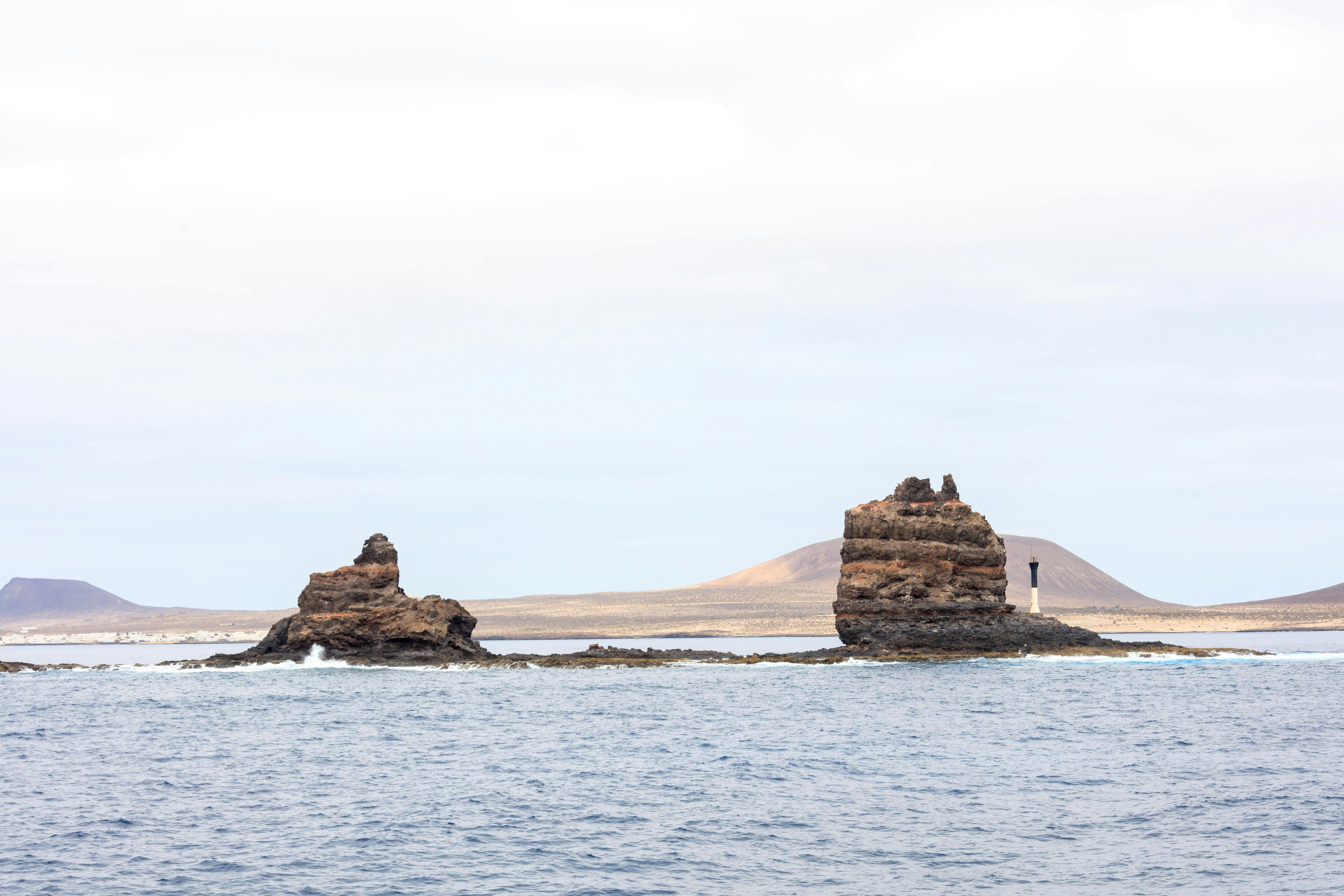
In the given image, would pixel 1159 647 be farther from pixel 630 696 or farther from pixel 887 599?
pixel 630 696

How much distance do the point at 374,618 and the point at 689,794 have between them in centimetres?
5754

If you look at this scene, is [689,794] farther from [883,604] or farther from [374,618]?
[374,618]

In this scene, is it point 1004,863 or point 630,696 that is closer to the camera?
point 1004,863

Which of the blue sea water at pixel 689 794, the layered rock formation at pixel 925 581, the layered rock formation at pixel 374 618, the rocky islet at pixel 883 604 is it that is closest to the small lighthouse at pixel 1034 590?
the rocky islet at pixel 883 604

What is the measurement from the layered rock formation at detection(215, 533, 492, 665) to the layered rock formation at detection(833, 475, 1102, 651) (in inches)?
1142

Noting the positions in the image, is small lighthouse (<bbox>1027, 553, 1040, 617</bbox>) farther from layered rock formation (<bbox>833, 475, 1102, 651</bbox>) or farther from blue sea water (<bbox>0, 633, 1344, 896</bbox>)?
blue sea water (<bbox>0, 633, 1344, 896</bbox>)

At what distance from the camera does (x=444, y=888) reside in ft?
74.0

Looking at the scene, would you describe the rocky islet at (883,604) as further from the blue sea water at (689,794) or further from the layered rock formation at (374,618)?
the blue sea water at (689,794)

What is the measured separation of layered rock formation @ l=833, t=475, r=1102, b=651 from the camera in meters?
84.6

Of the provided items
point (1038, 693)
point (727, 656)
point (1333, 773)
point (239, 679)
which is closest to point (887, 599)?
point (727, 656)

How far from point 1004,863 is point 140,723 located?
143ft

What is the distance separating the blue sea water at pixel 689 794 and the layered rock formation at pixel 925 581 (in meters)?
20.8

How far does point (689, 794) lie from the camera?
106 feet

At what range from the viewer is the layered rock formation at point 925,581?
3329 inches
